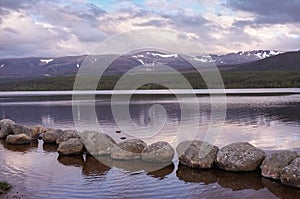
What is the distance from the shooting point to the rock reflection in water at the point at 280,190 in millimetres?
14414

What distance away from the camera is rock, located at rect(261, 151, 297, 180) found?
16328 millimetres

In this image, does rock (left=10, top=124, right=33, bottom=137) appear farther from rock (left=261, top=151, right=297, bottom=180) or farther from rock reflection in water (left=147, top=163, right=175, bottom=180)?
rock (left=261, top=151, right=297, bottom=180)

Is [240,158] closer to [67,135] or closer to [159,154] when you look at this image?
[159,154]

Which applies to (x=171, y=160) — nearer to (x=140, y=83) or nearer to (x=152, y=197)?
(x=152, y=197)

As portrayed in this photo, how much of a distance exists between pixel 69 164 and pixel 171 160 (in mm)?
5453

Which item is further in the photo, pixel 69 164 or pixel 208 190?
pixel 69 164

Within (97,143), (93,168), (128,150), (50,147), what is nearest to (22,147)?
(50,147)

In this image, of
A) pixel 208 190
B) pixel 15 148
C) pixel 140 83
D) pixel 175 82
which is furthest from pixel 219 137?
pixel 140 83

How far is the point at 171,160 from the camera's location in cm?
2020

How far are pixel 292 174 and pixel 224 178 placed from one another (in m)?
3.00

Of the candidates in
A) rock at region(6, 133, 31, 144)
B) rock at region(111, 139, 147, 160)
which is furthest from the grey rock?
rock at region(111, 139, 147, 160)

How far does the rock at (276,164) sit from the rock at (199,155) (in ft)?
8.52

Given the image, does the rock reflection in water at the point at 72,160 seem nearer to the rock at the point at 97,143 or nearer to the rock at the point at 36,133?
the rock at the point at 97,143

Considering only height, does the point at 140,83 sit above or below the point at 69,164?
above
